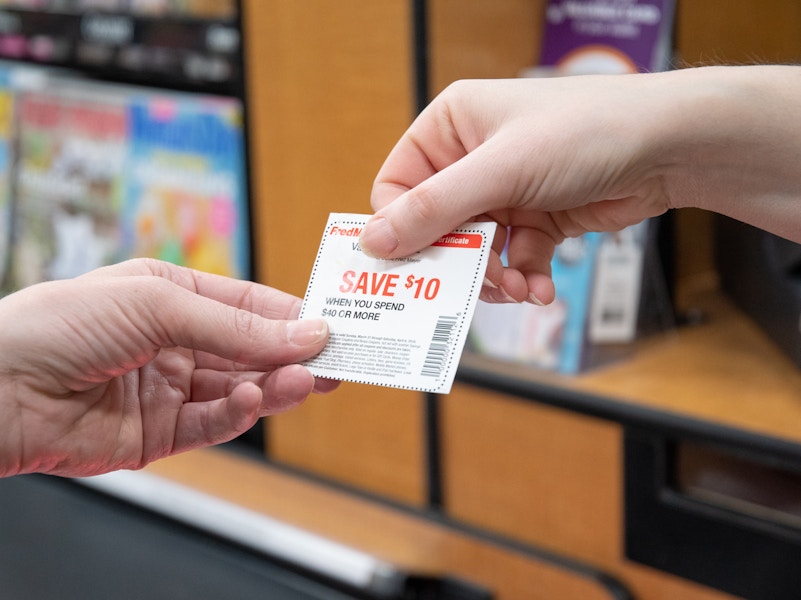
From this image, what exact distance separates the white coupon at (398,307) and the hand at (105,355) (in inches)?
1.4

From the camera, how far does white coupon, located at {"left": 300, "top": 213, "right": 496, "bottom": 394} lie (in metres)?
1.06

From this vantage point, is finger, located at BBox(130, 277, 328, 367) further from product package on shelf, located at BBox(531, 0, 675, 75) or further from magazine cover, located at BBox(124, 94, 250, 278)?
magazine cover, located at BBox(124, 94, 250, 278)

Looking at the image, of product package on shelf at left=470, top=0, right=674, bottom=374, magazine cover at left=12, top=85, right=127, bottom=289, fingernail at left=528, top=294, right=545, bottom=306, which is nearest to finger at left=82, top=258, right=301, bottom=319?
fingernail at left=528, top=294, right=545, bottom=306

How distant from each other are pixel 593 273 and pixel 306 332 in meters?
0.89

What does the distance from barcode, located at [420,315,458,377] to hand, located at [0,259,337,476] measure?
4.7 inches

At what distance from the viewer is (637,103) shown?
1.11 m

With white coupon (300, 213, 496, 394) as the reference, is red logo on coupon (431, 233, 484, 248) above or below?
above

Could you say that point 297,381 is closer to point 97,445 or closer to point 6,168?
point 97,445

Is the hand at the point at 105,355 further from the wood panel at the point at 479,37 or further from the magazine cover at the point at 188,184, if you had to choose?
the magazine cover at the point at 188,184

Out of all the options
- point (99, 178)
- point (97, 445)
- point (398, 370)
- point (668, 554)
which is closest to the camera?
point (398, 370)

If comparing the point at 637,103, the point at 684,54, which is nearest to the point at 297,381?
the point at 637,103

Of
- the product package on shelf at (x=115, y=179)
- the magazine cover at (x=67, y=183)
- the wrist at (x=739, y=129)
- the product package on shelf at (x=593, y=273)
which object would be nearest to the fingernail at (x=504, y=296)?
the wrist at (x=739, y=129)

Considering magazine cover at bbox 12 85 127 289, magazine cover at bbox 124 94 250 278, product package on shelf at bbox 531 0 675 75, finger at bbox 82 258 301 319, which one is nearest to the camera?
finger at bbox 82 258 301 319

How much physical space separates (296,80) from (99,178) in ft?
2.32
